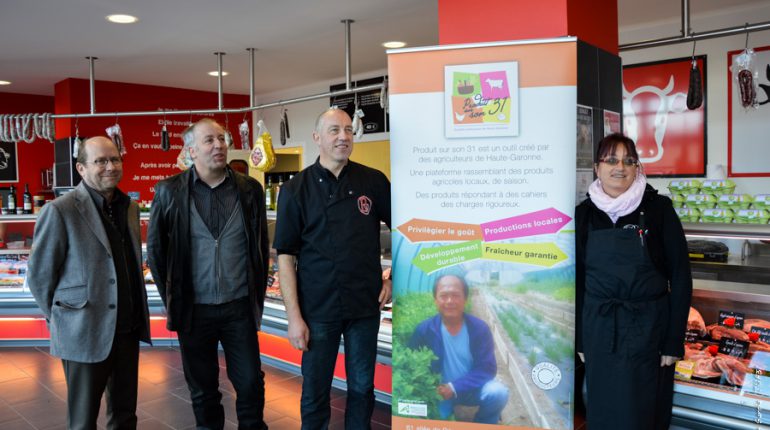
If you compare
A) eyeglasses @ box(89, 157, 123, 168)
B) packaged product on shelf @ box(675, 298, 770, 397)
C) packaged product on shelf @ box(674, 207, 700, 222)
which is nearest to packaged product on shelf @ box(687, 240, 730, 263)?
packaged product on shelf @ box(674, 207, 700, 222)

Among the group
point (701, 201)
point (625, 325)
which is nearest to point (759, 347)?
point (625, 325)

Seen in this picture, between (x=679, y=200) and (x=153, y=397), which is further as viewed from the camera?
(x=679, y=200)

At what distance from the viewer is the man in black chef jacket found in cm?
261

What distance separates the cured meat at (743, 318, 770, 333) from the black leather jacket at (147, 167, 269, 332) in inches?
94.3

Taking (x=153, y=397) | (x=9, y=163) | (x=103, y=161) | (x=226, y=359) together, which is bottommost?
(x=153, y=397)

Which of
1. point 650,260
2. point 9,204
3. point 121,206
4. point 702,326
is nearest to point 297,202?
point 121,206

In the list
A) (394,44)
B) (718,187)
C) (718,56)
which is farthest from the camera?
(394,44)

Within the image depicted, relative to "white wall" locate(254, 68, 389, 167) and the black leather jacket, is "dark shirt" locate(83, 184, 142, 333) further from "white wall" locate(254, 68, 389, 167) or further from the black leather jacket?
"white wall" locate(254, 68, 389, 167)

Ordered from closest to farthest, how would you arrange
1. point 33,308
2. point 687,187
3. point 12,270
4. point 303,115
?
point 687,187, point 33,308, point 12,270, point 303,115

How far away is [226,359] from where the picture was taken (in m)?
3.13

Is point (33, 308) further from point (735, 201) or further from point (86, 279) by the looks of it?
point (735, 201)

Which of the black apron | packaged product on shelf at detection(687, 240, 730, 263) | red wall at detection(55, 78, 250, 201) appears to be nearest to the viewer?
the black apron

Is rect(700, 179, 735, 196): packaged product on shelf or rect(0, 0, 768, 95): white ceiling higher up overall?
rect(0, 0, 768, 95): white ceiling

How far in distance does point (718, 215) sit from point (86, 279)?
4076 millimetres
